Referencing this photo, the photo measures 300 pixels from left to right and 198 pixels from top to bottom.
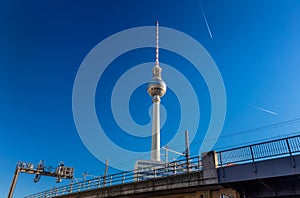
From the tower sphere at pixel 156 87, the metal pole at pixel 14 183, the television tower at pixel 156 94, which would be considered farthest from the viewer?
the tower sphere at pixel 156 87

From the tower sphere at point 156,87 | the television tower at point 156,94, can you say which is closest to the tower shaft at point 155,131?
the television tower at point 156,94

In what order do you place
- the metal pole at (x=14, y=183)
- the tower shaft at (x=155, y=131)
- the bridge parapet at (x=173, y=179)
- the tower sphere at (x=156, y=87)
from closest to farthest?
1. the bridge parapet at (x=173, y=179)
2. the metal pole at (x=14, y=183)
3. the tower shaft at (x=155, y=131)
4. the tower sphere at (x=156, y=87)

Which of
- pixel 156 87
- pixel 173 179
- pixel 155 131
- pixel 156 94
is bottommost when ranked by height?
pixel 173 179

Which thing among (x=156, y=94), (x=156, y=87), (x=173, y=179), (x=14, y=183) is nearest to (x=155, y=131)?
(x=156, y=94)

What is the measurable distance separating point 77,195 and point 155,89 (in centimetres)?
5636

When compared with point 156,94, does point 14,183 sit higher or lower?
lower

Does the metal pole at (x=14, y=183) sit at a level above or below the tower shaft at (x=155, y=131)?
below

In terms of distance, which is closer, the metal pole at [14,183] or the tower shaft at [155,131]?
the metal pole at [14,183]

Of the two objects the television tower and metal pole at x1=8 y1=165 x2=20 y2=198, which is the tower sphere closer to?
the television tower

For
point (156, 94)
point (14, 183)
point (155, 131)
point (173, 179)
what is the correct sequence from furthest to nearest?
point (156, 94) → point (155, 131) → point (14, 183) → point (173, 179)

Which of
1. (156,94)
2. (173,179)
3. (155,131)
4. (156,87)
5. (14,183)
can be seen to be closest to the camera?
(173,179)

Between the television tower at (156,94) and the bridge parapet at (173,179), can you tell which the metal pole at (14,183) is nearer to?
the bridge parapet at (173,179)

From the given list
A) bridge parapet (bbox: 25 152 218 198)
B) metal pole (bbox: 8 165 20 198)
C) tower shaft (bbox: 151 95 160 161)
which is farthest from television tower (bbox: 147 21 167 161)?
bridge parapet (bbox: 25 152 218 198)

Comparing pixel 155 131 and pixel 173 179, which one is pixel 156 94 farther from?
pixel 173 179
